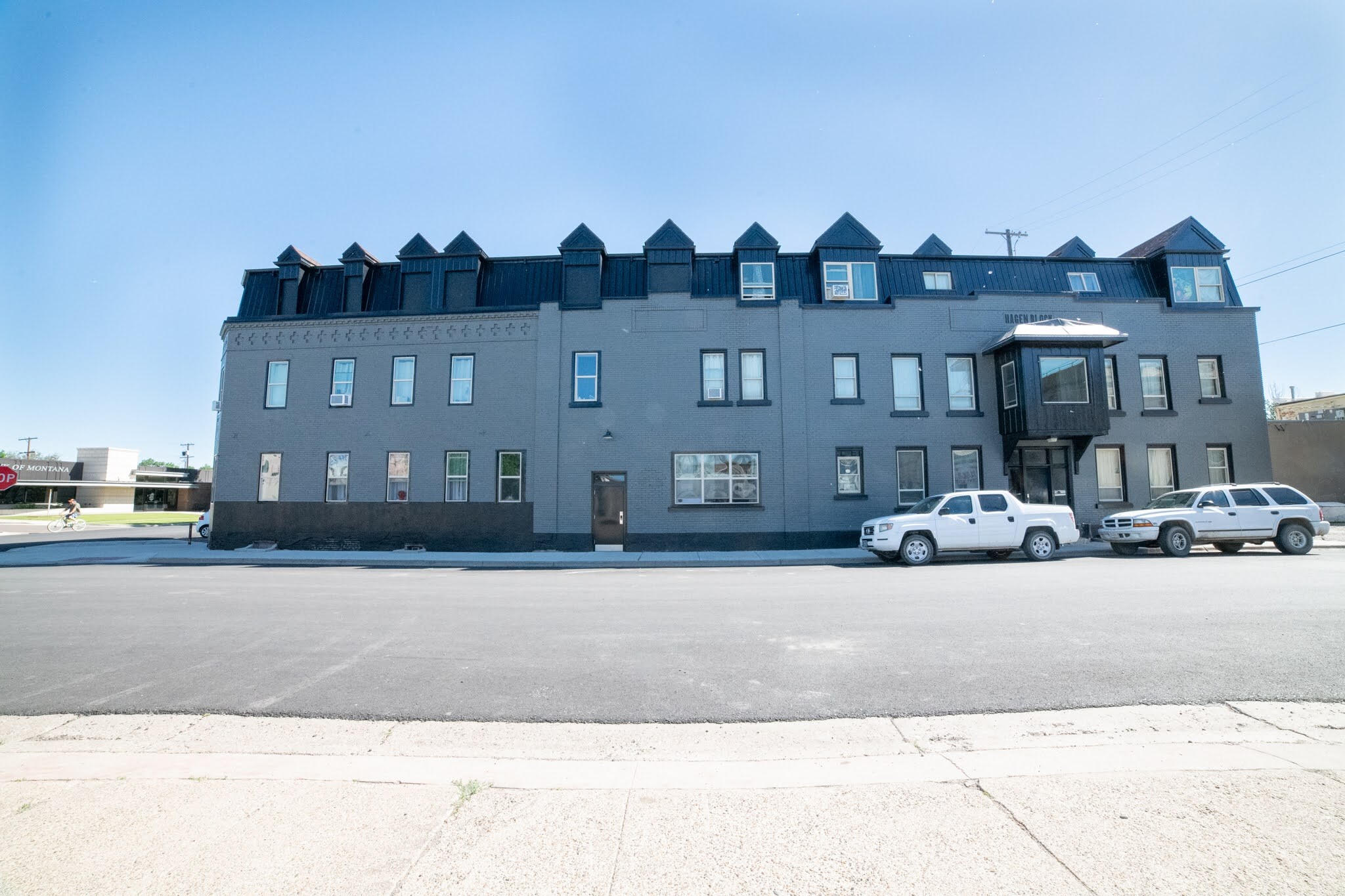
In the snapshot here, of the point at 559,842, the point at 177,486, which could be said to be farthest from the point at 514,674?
the point at 177,486

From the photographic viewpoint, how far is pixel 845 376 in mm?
20156

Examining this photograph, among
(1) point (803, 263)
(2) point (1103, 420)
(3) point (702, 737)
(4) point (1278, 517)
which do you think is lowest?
(3) point (702, 737)

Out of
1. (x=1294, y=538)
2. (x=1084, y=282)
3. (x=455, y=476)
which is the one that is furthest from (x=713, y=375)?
(x=1294, y=538)

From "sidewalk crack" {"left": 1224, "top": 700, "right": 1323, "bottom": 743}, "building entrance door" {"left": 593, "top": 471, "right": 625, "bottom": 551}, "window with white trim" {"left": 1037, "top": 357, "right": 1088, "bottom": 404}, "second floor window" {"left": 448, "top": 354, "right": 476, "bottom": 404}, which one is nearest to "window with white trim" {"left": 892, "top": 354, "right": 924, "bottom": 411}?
"window with white trim" {"left": 1037, "top": 357, "right": 1088, "bottom": 404}

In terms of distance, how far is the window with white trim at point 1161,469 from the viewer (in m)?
20.1

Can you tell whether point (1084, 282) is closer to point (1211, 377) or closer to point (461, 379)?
point (1211, 377)

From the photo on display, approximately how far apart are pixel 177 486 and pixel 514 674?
235ft

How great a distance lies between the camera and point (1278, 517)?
14820 mm

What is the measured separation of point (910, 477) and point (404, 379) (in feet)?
57.4

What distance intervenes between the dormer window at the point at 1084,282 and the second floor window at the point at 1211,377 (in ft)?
13.4

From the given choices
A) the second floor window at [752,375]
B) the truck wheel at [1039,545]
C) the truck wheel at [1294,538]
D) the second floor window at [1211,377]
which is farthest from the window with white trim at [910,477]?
the second floor window at [1211,377]

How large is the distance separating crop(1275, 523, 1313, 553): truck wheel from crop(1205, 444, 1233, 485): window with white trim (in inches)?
231

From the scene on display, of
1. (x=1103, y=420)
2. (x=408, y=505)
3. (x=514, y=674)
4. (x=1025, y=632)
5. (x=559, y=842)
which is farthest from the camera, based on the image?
(x=408, y=505)

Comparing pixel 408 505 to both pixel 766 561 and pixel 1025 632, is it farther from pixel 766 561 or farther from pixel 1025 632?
pixel 1025 632
